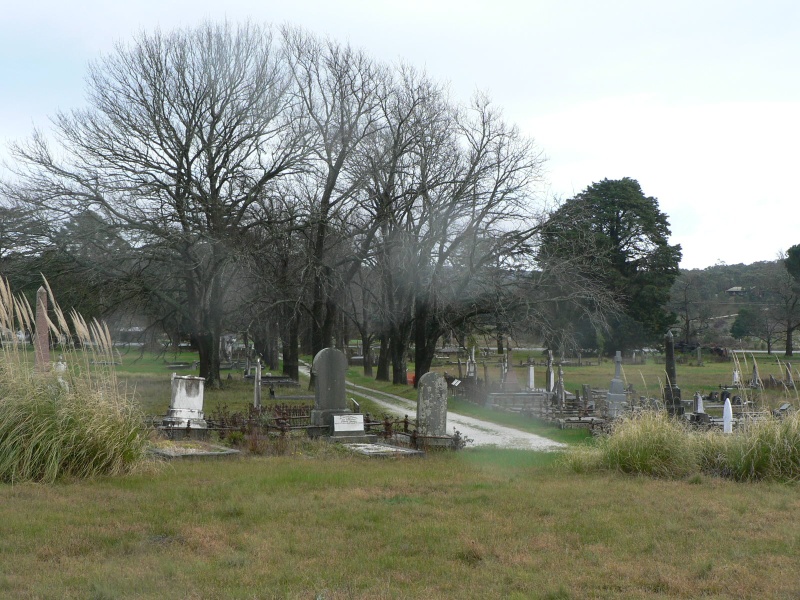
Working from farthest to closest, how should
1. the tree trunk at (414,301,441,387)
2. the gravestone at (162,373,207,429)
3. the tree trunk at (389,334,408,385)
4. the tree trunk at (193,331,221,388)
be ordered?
the tree trunk at (389,334,408,385), the tree trunk at (414,301,441,387), the tree trunk at (193,331,221,388), the gravestone at (162,373,207,429)

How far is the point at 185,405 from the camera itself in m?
15.1

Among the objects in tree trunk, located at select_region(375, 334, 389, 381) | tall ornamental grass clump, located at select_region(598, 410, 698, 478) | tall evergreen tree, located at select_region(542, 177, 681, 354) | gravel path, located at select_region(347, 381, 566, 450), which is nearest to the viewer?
tall ornamental grass clump, located at select_region(598, 410, 698, 478)

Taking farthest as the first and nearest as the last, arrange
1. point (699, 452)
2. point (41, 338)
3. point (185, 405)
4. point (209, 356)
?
point (209, 356) < point (185, 405) < point (41, 338) < point (699, 452)

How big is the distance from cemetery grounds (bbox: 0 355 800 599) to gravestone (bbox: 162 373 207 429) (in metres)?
4.00

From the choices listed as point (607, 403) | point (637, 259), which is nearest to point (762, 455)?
point (607, 403)

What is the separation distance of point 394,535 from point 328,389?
28.9 feet

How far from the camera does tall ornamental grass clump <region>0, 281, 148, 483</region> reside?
949 cm

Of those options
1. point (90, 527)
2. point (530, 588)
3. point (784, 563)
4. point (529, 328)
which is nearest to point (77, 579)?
point (90, 527)

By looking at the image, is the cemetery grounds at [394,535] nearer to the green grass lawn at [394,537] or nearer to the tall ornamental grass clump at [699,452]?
the green grass lawn at [394,537]

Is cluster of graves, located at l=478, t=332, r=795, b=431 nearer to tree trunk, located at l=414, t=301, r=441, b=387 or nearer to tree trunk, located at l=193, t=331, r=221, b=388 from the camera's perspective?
tree trunk, located at l=414, t=301, r=441, b=387

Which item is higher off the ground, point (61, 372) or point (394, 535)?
point (61, 372)

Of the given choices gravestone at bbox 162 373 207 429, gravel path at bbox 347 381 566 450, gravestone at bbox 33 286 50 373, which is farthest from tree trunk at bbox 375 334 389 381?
gravestone at bbox 33 286 50 373

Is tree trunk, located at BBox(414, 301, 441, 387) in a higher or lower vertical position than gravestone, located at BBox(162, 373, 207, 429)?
higher

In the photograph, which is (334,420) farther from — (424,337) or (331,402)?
(424,337)
